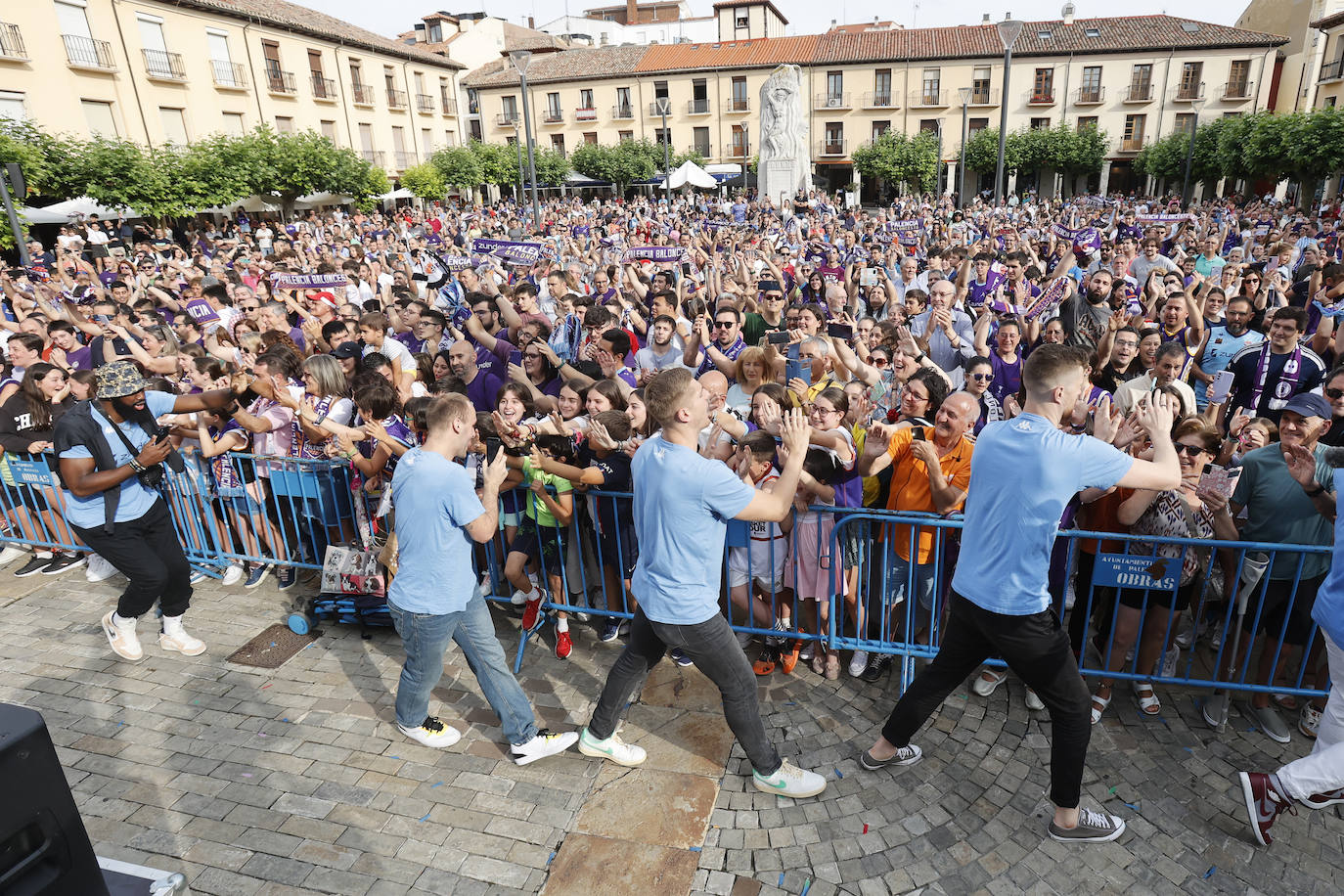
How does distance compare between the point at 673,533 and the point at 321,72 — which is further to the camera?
the point at 321,72

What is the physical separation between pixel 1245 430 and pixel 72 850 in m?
5.06

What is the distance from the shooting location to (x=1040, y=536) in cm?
292

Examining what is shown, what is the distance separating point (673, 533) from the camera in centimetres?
308

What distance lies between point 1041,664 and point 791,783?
120cm

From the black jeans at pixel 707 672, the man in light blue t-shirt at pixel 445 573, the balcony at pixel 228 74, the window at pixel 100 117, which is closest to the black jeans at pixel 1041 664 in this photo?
the black jeans at pixel 707 672

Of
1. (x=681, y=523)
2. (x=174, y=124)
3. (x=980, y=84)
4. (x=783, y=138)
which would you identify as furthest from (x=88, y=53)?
(x=980, y=84)

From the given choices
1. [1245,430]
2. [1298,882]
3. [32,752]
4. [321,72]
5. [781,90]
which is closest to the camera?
[32,752]

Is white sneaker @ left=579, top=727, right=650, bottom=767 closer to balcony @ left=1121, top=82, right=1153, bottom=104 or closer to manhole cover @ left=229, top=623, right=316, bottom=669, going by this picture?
manhole cover @ left=229, top=623, right=316, bottom=669

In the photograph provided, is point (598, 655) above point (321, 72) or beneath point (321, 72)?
beneath

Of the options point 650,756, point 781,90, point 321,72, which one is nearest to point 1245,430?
point 650,756

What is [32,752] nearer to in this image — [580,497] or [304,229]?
[580,497]

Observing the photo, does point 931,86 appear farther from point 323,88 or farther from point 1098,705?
point 1098,705

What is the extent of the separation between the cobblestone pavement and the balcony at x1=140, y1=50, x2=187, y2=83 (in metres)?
31.8

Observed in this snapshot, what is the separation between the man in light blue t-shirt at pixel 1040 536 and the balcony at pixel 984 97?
5011 centimetres
